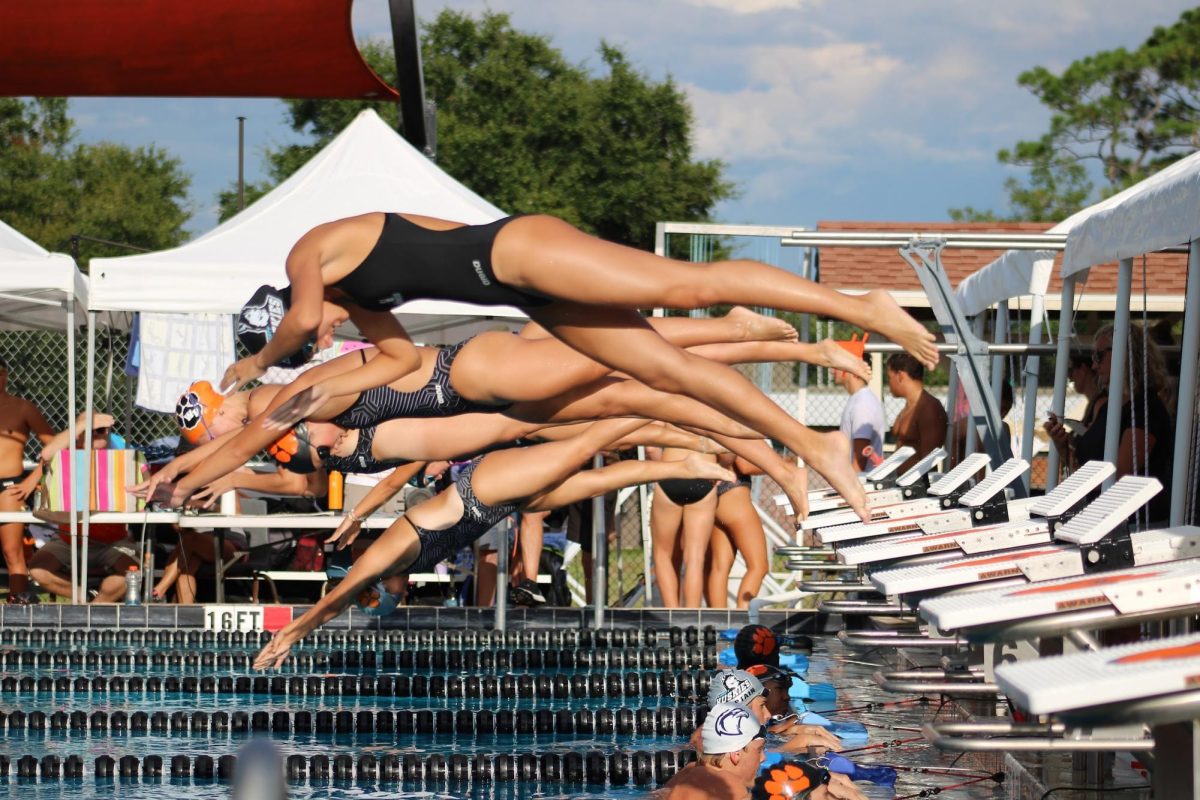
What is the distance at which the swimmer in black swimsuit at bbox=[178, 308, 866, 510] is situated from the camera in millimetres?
6402

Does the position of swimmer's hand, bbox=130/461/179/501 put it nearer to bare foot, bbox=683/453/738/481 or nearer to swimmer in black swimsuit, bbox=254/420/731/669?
swimmer in black swimsuit, bbox=254/420/731/669

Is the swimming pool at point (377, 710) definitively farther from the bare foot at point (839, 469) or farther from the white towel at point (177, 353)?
the white towel at point (177, 353)

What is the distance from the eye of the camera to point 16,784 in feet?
22.5

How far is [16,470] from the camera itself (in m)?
12.1

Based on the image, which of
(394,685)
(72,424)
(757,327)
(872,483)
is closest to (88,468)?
(72,424)

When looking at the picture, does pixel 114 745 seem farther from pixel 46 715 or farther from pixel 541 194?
pixel 541 194

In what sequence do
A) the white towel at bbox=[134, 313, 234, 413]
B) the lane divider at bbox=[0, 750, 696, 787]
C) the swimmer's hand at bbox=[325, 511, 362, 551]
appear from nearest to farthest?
the lane divider at bbox=[0, 750, 696, 787] < the swimmer's hand at bbox=[325, 511, 362, 551] < the white towel at bbox=[134, 313, 234, 413]

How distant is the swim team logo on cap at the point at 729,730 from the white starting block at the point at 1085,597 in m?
1.53

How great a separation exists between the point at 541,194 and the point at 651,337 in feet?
86.7

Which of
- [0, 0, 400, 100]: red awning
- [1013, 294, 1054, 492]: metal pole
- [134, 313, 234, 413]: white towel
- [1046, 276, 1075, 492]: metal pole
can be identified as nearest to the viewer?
[0, 0, 400, 100]: red awning

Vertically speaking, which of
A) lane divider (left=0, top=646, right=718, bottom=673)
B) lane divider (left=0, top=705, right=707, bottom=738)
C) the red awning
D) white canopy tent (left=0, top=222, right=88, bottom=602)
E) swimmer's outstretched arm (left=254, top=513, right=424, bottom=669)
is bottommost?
lane divider (left=0, top=705, right=707, bottom=738)

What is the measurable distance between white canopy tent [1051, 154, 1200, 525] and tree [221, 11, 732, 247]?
2346 cm

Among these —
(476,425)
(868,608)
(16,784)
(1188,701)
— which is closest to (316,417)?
(476,425)

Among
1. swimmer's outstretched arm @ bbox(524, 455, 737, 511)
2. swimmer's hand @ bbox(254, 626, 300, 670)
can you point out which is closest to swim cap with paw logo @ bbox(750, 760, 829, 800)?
swimmer's hand @ bbox(254, 626, 300, 670)
